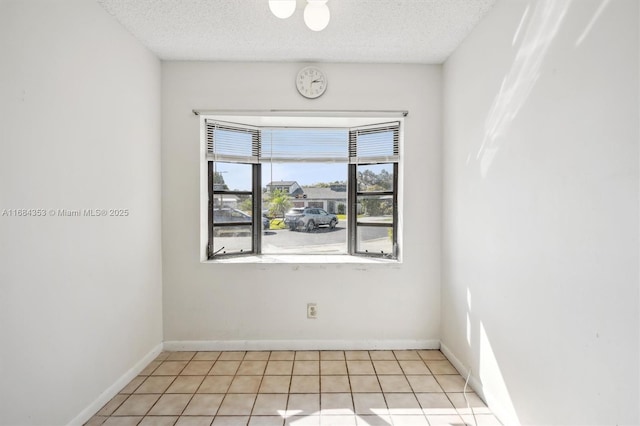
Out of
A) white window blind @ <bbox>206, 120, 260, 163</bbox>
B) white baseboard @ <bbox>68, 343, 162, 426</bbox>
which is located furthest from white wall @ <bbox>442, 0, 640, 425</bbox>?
white baseboard @ <bbox>68, 343, 162, 426</bbox>

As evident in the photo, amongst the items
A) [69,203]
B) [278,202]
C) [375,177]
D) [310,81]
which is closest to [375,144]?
[375,177]

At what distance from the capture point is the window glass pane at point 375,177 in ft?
9.52

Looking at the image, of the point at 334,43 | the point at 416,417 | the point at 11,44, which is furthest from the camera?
the point at 334,43

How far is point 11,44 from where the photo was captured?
4.56 ft

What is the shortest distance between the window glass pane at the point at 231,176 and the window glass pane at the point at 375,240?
1.18m

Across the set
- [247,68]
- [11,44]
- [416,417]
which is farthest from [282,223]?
[11,44]

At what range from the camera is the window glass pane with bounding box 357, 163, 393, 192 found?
2902 millimetres

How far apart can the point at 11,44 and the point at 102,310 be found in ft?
4.75

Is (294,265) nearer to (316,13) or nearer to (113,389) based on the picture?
(113,389)

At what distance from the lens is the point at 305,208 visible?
310 centimetres

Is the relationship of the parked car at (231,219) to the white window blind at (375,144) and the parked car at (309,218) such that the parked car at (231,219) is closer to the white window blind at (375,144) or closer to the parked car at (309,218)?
the parked car at (309,218)

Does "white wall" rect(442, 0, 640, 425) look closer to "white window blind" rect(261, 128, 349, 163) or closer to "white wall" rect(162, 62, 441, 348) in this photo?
"white wall" rect(162, 62, 441, 348)

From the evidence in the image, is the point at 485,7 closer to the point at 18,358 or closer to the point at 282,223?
the point at 282,223

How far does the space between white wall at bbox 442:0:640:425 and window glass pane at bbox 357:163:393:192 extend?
803mm
